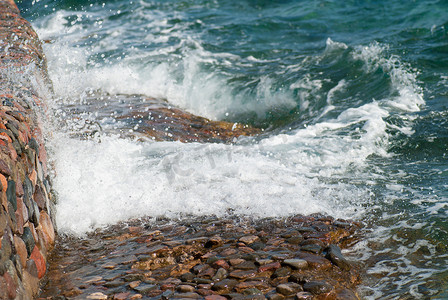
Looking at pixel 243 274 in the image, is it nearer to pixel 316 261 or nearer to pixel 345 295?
pixel 316 261

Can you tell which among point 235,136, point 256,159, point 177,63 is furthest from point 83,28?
point 256,159

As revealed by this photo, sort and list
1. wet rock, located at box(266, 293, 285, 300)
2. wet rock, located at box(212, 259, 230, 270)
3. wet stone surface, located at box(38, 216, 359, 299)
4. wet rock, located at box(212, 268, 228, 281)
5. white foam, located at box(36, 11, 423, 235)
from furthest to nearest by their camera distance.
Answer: white foam, located at box(36, 11, 423, 235) < wet rock, located at box(212, 259, 230, 270) < wet rock, located at box(212, 268, 228, 281) < wet stone surface, located at box(38, 216, 359, 299) < wet rock, located at box(266, 293, 285, 300)

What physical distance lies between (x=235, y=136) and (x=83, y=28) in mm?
7781

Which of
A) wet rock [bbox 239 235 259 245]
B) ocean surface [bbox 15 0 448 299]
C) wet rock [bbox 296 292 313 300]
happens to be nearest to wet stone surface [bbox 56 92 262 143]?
ocean surface [bbox 15 0 448 299]

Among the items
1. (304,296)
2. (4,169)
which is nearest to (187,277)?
(304,296)

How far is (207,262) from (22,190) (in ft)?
4.25

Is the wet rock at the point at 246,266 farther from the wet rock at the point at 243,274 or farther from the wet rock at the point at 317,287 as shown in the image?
the wet rock at the point at 317,287

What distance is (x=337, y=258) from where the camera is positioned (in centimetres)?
337

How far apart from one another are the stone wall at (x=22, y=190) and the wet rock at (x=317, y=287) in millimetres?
1652

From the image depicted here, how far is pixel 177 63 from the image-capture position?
10.2 meters

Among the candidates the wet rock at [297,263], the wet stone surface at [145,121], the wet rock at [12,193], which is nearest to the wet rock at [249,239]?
the wet rock at [297,263]

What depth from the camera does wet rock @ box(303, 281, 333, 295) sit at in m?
2.95

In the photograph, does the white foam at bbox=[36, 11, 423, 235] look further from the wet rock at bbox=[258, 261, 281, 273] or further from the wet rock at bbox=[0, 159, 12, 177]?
the wet rock at bbox=[0, 159, 12, 177]

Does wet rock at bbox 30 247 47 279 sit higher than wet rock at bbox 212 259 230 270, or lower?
higher
